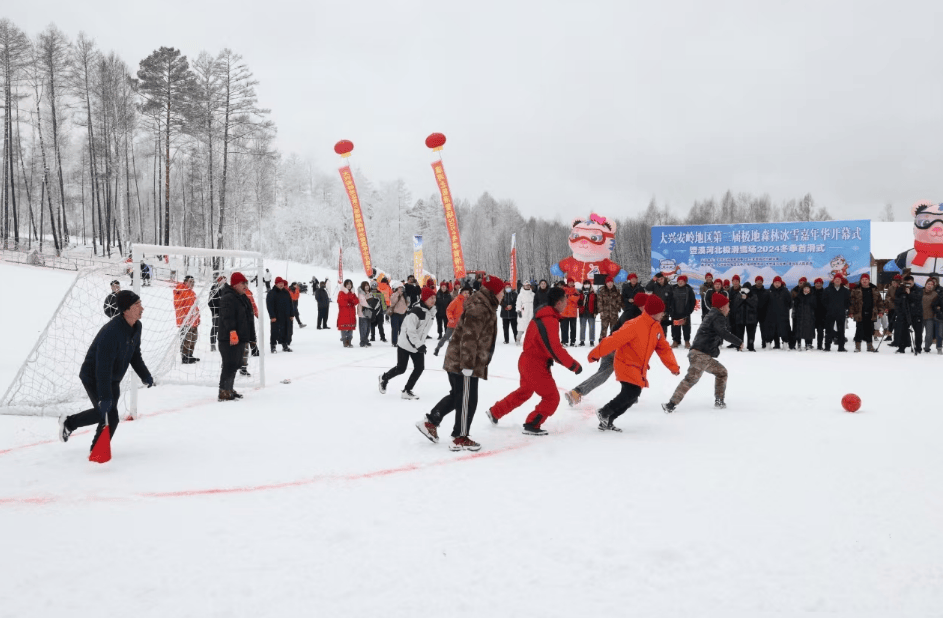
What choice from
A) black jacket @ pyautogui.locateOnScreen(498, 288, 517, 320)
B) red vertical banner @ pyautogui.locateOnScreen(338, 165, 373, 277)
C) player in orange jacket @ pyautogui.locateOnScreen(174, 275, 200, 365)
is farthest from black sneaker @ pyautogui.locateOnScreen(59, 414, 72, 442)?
red vertical banner @ pyautogui.locateOnScreen(338, 165, 373, 277)

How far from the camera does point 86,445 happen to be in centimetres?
594

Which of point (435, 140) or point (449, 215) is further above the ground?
point (435, 140)

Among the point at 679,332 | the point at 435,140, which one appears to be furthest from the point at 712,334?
the point at 435,140

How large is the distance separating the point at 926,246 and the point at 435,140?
17.1 meters

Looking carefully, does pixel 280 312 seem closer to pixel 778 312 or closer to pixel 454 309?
pixel 454 309

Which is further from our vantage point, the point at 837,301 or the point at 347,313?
the point at 347,313

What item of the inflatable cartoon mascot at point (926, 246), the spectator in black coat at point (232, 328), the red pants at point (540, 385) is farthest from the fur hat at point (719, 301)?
the inflatable cartoon mascot at point (926, 246)

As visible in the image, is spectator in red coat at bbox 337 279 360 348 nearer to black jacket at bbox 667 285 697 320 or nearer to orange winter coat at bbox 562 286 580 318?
orange winter coat at bbox 562 286 580 318

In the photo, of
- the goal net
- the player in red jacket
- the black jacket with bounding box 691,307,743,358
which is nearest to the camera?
the player in red jacket

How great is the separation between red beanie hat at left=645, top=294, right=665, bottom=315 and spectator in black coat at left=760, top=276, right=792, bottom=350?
374 inches

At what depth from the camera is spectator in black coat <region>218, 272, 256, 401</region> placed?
26.8ft

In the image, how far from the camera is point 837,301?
14242 millimetres

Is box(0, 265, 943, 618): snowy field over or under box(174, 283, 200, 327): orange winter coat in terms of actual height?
under

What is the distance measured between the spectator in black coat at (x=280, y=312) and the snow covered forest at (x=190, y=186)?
17608 millimetres
